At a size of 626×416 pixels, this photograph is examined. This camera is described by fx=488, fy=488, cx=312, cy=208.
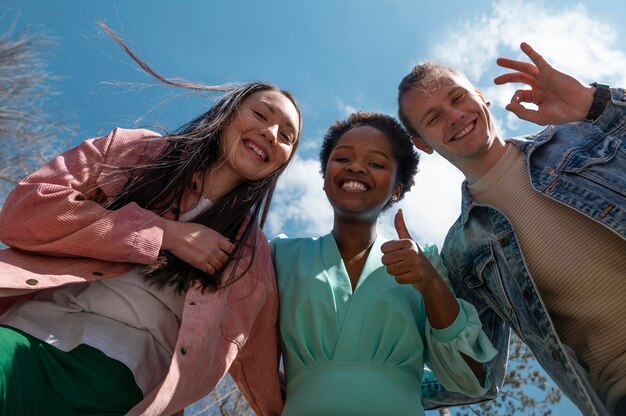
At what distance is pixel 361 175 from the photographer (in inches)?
114

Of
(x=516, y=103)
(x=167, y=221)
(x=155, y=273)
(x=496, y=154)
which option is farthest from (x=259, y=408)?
(x=516, y=103)

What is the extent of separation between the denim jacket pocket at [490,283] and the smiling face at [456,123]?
1.68ft

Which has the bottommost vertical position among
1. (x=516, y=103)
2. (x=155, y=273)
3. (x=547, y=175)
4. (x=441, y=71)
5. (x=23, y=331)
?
(x=23, y=331)

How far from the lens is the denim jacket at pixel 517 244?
2.31 meters

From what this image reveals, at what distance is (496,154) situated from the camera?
2859 millimetres

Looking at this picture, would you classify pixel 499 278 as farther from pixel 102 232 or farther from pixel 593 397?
pixel 102 232

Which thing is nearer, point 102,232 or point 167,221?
point 102,232

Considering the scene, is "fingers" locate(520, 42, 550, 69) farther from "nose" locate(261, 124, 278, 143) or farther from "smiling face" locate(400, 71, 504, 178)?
"nose" locate(261, 124, 278, 143)

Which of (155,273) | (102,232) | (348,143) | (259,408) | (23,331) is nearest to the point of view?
(23,331)

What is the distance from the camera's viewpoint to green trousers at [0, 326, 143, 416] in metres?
1.57

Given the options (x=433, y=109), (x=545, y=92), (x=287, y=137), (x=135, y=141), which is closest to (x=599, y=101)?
(x=545, y=92)

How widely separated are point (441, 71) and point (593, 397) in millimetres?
1972

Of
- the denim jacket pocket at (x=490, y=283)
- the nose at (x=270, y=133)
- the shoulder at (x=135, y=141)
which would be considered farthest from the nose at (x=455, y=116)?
the shoulder at (x=135, y=141)

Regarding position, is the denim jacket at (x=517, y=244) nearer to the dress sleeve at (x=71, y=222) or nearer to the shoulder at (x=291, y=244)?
the shoulder at (x=291, y=244)
